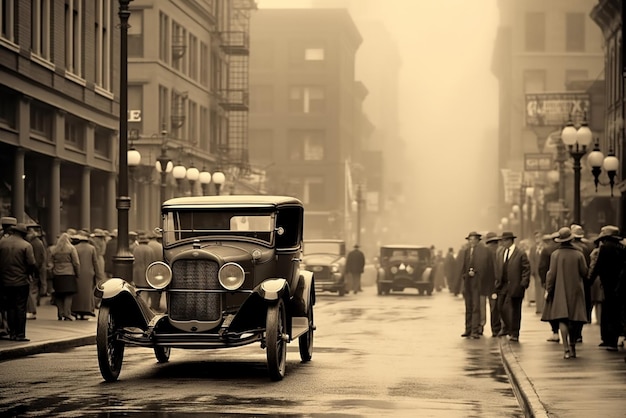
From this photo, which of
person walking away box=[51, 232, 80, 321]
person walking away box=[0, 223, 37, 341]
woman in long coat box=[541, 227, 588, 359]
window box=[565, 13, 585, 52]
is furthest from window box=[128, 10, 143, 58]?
window box=[565, 13, 585, 52]

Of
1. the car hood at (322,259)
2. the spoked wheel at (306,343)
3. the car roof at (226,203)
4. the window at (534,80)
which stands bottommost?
the spoked wheel at (306,343)

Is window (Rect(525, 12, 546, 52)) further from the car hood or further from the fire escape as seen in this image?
the car hood

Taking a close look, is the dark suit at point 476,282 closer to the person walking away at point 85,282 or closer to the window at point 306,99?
the person walking away at point 85,282

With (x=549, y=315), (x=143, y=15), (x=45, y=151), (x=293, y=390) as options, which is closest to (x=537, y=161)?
(x=143, y=15)

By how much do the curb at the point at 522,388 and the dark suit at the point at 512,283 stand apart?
2852mm

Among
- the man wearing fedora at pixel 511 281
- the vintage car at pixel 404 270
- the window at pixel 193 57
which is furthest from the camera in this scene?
the window at pixel 193 57

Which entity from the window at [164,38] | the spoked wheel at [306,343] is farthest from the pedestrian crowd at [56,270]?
the window at [164,38]

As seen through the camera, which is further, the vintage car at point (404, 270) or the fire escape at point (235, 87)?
the fire escape at point (235, 87)

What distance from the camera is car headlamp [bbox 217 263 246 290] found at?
1639 cm

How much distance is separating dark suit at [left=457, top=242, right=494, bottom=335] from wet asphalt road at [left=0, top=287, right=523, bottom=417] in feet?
3.27

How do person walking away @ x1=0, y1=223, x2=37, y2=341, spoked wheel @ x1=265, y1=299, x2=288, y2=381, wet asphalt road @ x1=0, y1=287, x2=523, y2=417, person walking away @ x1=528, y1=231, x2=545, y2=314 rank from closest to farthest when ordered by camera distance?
1. wet asphalt road @ x1=0, y1=287, x2=523, y2=417
2. spoked wheel @ x1=265, y1=299, x2=288, y2=381
3. person walking away @ x1=0, y1=223, x2=37, y2=341
4. person walking away @ x1=528, y1=231, x2=545, y2=314

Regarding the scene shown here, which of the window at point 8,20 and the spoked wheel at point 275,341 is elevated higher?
the window at point 8,20

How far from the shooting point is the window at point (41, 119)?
3866 centimetres

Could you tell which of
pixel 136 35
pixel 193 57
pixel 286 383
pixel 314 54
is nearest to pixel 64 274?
pixel 286 383
